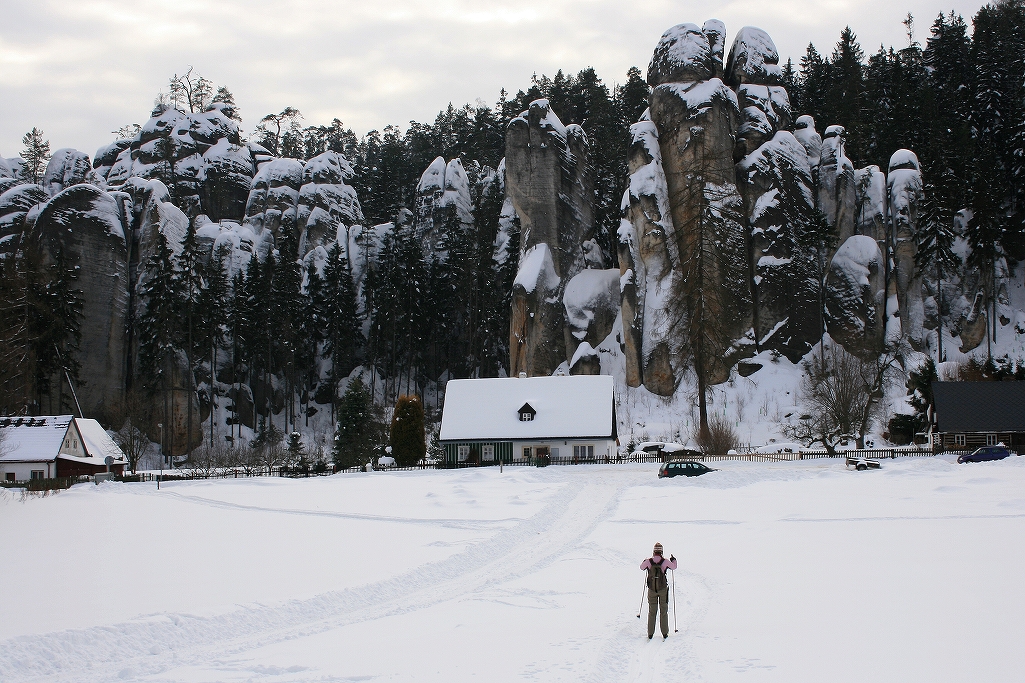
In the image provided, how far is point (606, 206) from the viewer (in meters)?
75.7

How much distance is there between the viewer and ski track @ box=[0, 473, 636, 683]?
37.6 ft

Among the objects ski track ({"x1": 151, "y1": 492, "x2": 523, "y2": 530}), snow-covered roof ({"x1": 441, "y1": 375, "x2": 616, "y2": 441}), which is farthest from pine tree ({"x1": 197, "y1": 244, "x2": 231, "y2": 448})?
ski track ({"x1": 151, "y1": 492, "x2": 523, "y2": 530})

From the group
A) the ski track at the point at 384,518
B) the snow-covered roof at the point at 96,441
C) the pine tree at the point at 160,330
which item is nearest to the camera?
the ski track at the point at 384,518

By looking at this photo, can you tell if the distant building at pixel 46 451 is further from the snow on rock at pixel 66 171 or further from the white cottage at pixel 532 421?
the snow on rock at pixel 66 171

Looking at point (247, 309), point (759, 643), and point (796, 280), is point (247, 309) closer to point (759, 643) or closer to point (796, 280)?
point (796, 280)

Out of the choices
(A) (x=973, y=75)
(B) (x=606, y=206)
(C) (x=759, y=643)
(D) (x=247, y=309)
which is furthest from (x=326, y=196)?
(C) (x=759, y=643)

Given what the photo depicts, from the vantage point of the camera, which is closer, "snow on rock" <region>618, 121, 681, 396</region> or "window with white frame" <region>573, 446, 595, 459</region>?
"window with white frame" <region>573, 446, 595, 459</region>

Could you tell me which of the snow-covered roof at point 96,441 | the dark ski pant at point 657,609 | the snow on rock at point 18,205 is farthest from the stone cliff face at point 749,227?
the snow on rock at point 18,205

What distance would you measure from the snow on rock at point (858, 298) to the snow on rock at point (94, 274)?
58319 mm

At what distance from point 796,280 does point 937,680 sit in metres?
55.9

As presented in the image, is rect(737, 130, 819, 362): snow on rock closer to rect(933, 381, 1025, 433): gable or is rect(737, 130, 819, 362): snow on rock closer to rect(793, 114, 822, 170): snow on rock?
rect(793, 114, 822, 170): snow on rock

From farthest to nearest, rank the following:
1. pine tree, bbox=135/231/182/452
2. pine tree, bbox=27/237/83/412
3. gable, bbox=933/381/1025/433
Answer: pine tree, bbox=135/231/182/452
pine tree, bbox=27/237/83/412
gable, bbox=933/381/1025/433

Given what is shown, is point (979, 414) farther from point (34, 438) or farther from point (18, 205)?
point (18, 205)

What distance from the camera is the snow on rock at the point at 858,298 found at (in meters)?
61.0
